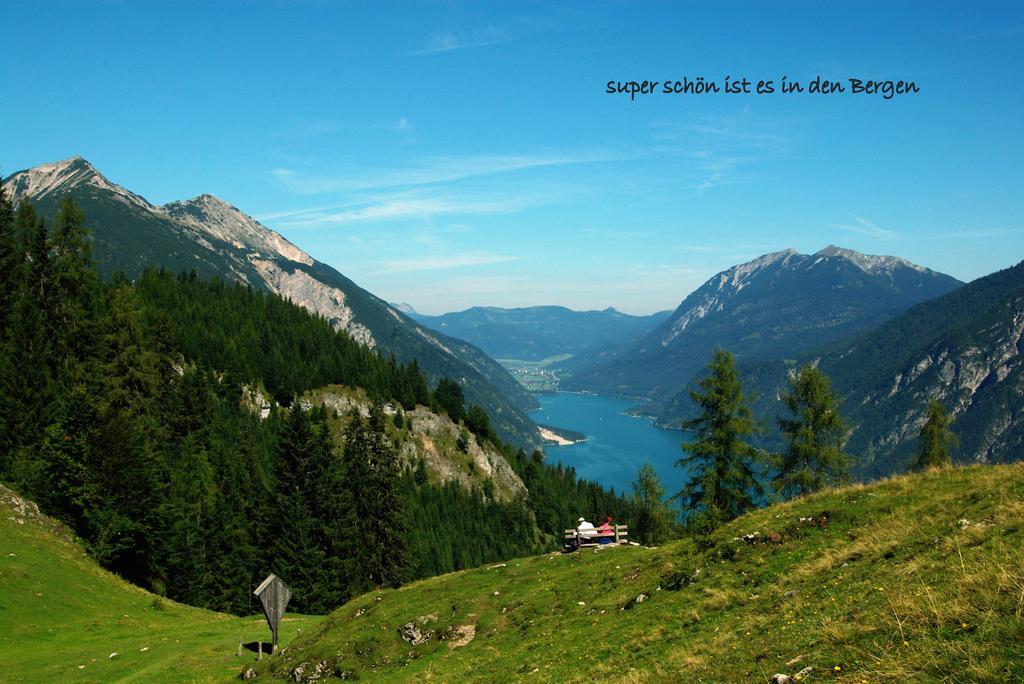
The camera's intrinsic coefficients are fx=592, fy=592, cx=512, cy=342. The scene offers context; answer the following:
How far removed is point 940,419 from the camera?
192 feet

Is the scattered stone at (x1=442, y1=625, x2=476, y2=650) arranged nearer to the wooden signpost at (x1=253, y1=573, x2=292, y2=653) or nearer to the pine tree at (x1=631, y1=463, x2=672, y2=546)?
the wooden signpost at (x1=253, y1=573, x2=292, y2=653)

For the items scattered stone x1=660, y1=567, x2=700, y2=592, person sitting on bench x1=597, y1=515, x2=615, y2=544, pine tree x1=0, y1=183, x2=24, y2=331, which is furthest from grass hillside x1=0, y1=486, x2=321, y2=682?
pine tree x1=0, y1=183, x2=24, y2=331

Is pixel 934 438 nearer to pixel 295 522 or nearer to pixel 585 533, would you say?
pixel 585 533

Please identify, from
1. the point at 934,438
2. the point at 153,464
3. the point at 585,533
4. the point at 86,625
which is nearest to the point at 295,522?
the point at 153,464

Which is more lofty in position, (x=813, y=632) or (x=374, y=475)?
(x=813, y=632)

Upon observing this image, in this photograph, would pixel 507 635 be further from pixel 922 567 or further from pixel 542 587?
pixel 922 567

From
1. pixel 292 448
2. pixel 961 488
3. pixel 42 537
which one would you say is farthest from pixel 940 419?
pixel 42 537

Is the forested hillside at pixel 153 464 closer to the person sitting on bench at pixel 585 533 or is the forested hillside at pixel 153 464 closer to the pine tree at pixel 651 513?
the person sitting on bench at pixel 585 533

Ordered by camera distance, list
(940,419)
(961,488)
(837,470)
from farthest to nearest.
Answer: (940,419) < (837,470) < (961,488)

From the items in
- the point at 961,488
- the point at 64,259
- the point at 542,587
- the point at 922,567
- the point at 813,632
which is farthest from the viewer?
the point at 64,259

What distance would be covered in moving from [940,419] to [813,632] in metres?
58.1

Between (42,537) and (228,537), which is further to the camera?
(228,537)

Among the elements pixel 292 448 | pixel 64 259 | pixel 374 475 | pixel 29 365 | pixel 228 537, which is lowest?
pixel 228 537

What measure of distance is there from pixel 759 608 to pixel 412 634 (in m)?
15.7
